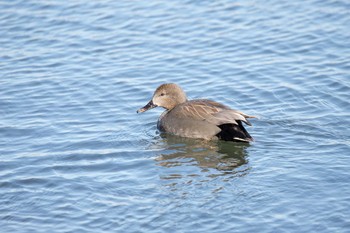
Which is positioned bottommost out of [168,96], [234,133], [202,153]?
[202,153]

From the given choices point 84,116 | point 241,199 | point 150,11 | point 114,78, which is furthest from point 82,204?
point 150,11

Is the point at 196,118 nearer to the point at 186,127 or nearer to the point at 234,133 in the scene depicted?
the point at 186,127

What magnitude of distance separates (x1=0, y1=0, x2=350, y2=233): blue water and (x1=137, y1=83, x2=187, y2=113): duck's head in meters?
0.41

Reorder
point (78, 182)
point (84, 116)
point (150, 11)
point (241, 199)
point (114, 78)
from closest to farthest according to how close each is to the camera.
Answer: point (241, 199) → point (78, 182) → point (84, 116) → point (114, 78) → point (150, 11)

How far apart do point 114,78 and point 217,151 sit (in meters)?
3.72

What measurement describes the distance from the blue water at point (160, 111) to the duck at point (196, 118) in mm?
150

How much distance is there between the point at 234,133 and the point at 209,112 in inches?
24.0

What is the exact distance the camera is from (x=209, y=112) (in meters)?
11.6

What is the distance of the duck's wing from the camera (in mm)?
11116

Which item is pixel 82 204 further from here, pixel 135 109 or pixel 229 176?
pixel 135 109

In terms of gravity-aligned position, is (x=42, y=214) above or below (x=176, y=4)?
below

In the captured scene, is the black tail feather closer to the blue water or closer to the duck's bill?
the blue water

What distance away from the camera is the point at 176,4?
17.5m

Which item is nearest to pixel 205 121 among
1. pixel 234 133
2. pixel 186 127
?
pixel 186 127
